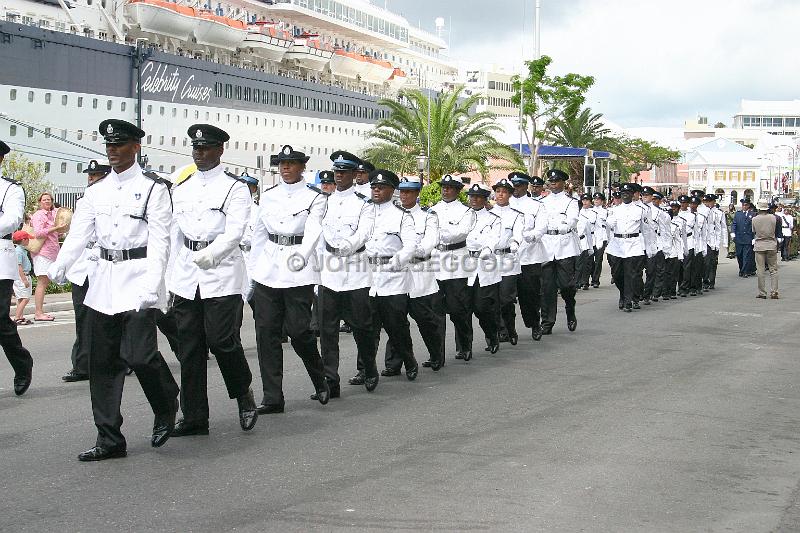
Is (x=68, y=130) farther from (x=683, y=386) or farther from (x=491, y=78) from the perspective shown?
(x=491, y=78)

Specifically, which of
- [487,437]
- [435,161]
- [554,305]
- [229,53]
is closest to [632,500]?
[487,437]

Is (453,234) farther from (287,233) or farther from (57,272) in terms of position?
(57,272)

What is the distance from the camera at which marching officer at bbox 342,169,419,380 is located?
1023 cm

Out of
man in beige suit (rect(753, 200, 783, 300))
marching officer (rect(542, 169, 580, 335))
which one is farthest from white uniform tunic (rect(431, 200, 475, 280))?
man in beige suit (rect(753, 200, 783, 300))

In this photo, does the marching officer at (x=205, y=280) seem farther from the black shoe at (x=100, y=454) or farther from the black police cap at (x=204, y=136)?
the black shoe at (x=100, y=454)

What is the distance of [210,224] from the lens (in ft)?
25.1

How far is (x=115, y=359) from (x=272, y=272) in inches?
69.6

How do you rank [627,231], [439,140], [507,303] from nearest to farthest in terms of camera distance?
[507,303], [627,231], [439,140]

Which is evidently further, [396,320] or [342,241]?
[396,320]

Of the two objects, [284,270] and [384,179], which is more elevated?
[384,179]

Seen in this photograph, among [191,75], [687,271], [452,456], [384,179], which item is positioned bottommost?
[452,456]

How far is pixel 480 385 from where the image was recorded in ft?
33.6

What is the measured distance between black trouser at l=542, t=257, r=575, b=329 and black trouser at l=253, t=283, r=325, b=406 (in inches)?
256

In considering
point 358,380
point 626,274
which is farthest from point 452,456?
point 626,274
